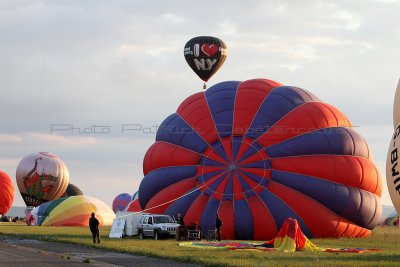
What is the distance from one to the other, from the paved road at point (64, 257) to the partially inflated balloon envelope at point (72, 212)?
92.3 feet

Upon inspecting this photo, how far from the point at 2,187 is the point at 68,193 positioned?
406 inches

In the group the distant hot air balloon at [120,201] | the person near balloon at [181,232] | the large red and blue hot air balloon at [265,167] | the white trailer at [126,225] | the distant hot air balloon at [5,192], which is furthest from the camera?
the distant hot air balloon at [120,201]

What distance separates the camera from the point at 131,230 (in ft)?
137

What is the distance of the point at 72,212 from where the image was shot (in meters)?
61.7

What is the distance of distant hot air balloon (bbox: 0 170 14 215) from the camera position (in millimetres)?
84625

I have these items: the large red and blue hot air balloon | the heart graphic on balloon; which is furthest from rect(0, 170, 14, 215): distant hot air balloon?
the large red and blue hot air balloon

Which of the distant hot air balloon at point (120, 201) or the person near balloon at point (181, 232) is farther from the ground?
the distant hot air balloon at point (120, 201)

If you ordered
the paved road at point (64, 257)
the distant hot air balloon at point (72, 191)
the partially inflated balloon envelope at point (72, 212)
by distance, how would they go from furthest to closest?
the distant hot air balloon at point (72, 191), the partially inflated balloon envelope at point (72, 212), the paved road at point (64, 257)

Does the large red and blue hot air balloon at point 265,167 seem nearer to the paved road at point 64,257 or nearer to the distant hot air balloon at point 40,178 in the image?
the paved road at point 64,257

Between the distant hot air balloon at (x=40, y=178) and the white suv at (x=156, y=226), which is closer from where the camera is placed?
the white suv at (x=156, y=226)

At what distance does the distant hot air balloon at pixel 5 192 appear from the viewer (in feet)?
278

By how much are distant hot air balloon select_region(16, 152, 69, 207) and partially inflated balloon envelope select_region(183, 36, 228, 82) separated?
36193 mm

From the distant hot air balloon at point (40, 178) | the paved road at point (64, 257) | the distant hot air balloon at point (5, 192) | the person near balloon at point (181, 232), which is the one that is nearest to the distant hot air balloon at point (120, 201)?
the distant hot air balloon at point (40, 178)

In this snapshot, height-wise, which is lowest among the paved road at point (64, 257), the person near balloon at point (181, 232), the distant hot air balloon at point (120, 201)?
the paved road at point (64, 257)
